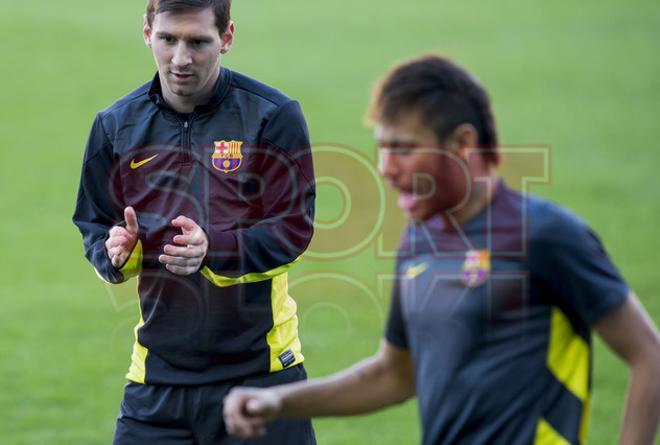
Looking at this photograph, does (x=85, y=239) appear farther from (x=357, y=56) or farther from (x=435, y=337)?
(x=357, y=56)

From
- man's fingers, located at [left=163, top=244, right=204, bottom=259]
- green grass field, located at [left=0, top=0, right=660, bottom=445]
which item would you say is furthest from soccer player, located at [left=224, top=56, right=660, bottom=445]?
man's fingers, located at [left=163, top=244, right=204, bottom=259]

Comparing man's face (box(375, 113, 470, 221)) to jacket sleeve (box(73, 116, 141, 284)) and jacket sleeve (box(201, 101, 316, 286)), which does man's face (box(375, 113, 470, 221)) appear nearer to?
jacket sleeve (box(201, 101, 316, 286))

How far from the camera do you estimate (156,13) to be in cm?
482

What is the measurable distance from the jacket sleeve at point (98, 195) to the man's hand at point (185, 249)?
0.45m

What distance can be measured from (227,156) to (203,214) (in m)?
0.22

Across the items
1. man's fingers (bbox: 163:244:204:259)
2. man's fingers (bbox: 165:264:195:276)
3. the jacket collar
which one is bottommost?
man's fingers (bbox: 165:264:195:276)

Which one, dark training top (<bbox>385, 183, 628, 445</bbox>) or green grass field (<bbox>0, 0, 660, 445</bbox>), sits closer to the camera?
dark training top (<bbox>385, 183, 628, 445</bbox>)

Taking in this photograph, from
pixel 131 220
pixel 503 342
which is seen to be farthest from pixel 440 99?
pixel 131 220

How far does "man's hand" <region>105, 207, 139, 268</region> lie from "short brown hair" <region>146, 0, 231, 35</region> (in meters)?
0.79

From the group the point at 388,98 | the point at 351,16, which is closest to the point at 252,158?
the point at 388,98

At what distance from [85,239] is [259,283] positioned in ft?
2.19

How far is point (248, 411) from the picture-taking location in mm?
3355

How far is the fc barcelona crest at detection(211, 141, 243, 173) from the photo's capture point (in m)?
4.72

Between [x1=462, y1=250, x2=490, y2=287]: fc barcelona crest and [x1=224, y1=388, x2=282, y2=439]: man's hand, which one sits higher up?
[x1=462, y1=250, x2=490, y2=287]: fc barcelona crest
